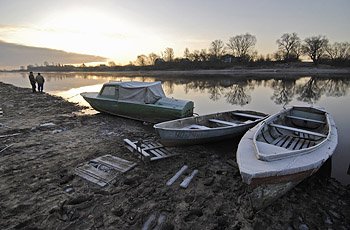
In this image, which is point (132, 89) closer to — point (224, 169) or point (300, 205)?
point (224, 169)

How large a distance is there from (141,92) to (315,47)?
9513 centimetres

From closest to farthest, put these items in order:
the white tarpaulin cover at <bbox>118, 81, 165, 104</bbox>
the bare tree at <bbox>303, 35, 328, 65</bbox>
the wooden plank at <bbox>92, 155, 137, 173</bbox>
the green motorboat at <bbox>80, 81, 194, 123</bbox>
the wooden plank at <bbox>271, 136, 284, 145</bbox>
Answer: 1. the wooden plank at <bbox>92, 155, 137, 173</bbox>
2. the wooden plank at <bbox>271, 136, 284, 145</bbox>
3. the green motorboat at <bbox>80, 81, 194, 123</bbox>
4. the white tarpaulin cover at <bbox>118, 81, 165, 104</bbox>
5. the bare tree at <bbox>303, 35, 328, 65</bbox>

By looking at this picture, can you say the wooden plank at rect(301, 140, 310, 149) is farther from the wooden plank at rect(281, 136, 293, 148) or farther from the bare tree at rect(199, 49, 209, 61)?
the bare tree at rect(199, 49, 209, 61)

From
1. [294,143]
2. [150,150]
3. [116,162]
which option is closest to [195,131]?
[150,150]

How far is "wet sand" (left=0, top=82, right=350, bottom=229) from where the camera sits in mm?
3771

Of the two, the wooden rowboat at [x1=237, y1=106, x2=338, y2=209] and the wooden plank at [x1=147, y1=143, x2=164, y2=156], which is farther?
the wooden plank at [x1=147, y1=143, x2=164, y2=156]

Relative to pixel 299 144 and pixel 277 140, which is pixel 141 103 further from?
pixel 299 144

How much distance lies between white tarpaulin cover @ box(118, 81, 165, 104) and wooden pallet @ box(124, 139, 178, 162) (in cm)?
323

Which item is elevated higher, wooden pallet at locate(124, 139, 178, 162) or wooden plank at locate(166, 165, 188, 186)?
wooden pallet at locate(124, 139, 178, 162)

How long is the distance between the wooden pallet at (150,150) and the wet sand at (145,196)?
164 millimetres

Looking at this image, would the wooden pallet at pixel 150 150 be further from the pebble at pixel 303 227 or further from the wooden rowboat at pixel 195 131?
the pebble at pixel 303 227

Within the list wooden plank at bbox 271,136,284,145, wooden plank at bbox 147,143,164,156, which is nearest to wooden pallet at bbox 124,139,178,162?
wooden plank at bbox 147,143,164,156

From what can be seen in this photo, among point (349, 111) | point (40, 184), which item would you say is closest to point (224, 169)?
point (40, 184)

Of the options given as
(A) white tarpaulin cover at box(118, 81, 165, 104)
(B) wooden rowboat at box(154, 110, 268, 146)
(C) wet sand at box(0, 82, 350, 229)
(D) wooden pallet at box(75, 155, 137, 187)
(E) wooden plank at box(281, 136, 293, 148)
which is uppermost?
(A) white tarpaulin cover at box(118, 81, 165, 104)
